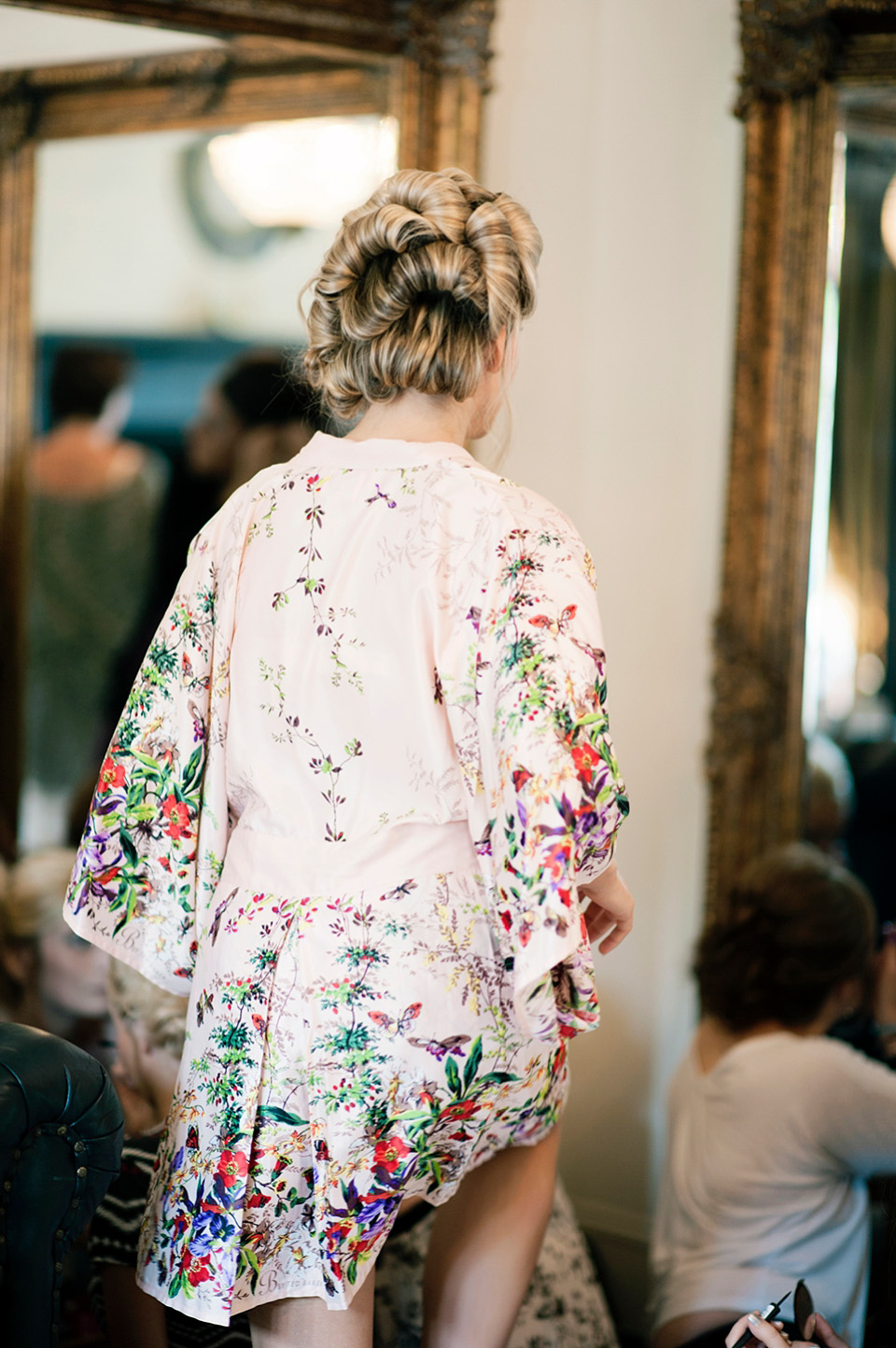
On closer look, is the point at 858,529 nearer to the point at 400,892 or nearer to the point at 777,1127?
the point at 777,1127

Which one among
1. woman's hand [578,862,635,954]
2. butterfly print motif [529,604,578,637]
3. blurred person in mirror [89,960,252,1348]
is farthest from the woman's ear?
blurred person in mirror [89,960,252,1348]

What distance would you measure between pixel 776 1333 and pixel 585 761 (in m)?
0.61

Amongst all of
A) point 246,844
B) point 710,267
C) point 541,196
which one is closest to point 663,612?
point 710,267

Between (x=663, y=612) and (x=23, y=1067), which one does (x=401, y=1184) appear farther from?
(x=663, y=612)

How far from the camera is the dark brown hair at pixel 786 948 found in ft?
6.07

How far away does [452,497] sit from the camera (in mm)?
1175

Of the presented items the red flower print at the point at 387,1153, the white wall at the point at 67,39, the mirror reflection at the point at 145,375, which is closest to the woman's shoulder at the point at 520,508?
the red flower print at the point at 387,1153

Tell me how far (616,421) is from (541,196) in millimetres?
468

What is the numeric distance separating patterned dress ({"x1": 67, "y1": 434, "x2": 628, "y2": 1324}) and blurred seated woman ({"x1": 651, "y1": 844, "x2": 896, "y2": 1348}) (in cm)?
62

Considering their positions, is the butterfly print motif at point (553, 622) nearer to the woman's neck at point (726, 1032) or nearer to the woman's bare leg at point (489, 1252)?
the woman's bare leg at point (489, 1252)

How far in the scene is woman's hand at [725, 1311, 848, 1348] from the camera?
1.19 metres

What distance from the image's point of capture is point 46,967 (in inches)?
89.3

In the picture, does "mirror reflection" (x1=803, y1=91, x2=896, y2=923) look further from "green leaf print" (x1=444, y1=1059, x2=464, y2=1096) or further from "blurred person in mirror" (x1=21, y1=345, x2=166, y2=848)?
"green leaf print" (x1=444, y1=1059, x2=464, y2=1096)

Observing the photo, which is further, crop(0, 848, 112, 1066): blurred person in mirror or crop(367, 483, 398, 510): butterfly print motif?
crop(0, 848, 112, 1066): blurred person in mirror
